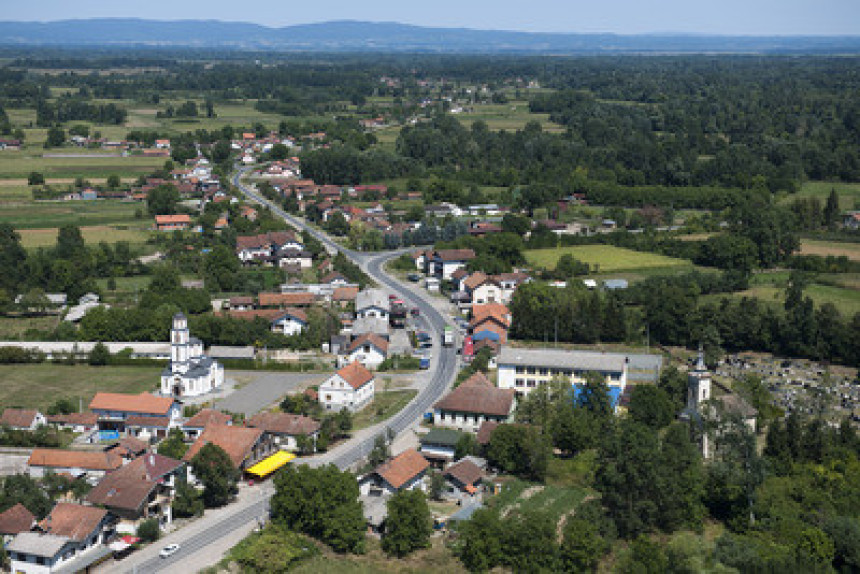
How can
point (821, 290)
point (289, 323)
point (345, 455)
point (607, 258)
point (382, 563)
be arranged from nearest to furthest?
point (382, 563) < point (345, 455) < point (289, 323) < point (821, 290) < point (607, 258)

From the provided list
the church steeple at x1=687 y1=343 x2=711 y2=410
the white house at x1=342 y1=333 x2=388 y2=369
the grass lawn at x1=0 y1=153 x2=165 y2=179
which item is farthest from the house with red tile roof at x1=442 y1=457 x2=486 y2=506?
the grass lawn at x1=0 y1=153 x2=165 y2=179

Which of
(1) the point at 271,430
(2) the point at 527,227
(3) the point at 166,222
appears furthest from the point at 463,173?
(1) the point at 271,430

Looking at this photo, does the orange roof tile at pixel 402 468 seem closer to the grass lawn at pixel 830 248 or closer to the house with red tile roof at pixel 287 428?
the house with red tile roof at pixel 287 428

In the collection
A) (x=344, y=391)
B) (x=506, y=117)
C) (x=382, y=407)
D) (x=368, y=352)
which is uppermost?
(x=506, y=117)

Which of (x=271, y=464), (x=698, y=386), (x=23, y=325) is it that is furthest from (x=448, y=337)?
(x=23, y=325)

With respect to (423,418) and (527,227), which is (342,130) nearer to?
A: (527,227)

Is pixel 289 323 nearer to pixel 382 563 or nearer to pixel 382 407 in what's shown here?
pixel 382 407

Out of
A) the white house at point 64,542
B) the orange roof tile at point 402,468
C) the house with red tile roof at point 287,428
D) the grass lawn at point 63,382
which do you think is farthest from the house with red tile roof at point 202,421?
the white house at point 64,542
